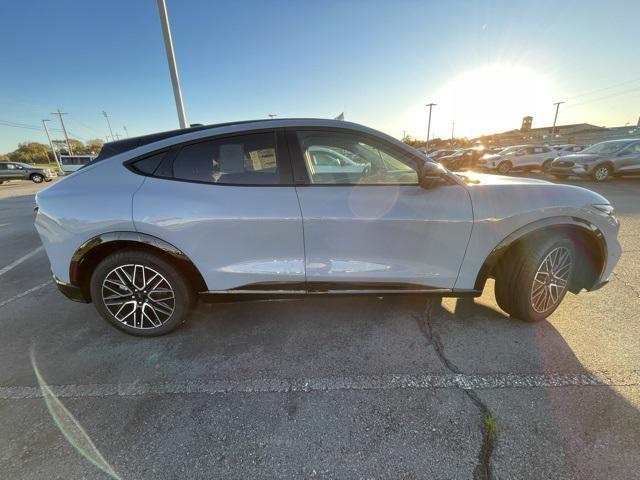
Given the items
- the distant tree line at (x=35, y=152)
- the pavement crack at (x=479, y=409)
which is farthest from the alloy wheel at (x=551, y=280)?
the distant tree line at (x=35, y=152)

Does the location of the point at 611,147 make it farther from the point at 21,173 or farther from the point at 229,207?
the point at 21,173

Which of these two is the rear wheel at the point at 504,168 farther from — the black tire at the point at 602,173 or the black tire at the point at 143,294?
the black tire at the point at 143,294

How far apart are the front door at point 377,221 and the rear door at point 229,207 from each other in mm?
144

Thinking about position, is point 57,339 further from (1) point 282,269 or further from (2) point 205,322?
(1) point 282,269

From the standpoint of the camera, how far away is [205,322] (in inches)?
107

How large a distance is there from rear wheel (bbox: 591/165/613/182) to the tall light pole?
570 inches

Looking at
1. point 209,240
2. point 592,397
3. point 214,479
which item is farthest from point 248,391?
point 592,397

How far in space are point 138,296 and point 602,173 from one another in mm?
15389

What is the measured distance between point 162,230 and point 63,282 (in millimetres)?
1069

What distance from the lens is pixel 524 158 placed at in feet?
53.2

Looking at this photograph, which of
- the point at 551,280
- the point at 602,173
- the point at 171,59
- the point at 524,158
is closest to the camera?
the point at 551,280

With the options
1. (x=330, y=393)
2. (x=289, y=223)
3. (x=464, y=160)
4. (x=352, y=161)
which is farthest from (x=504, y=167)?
(x=330, y=393)

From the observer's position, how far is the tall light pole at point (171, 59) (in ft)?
19.1

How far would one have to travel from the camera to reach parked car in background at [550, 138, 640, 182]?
34.6 ft
